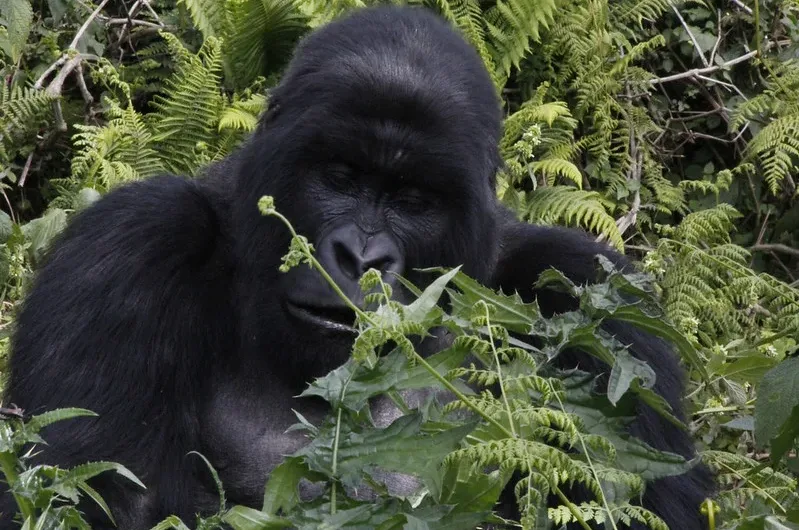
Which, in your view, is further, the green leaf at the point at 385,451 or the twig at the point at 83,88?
the twig at the point at 83,88

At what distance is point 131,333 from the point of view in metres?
3.32

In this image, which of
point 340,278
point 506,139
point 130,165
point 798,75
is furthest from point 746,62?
point 340,278

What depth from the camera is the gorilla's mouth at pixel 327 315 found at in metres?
3.01

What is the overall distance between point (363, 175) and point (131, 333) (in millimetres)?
761

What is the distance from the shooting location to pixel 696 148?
258 inches

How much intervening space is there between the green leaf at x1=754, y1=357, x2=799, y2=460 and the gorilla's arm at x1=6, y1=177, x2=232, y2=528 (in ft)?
5.01

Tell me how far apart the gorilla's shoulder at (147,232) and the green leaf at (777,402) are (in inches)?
63.8

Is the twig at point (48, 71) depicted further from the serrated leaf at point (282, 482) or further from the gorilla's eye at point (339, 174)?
the serrated leaf at point (282, 482)

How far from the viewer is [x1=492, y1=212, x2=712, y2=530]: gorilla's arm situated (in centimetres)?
349

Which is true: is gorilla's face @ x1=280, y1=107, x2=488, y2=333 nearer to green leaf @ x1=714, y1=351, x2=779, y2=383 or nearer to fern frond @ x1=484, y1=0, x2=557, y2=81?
green leaf @ x1=714, y1=351, x2=779, y2=383

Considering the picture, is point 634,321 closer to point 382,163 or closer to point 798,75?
point 382,163

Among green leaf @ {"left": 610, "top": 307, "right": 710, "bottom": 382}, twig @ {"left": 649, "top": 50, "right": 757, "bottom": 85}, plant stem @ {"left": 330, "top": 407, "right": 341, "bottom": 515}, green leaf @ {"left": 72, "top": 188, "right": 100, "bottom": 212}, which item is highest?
green leaf @ {"left": 610, "top": 307, "right": 710, "bottom": 382}

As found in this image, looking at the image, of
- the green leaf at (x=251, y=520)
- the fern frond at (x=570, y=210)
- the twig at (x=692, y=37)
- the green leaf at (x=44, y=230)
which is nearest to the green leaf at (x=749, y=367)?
the fern frond at (x=570, y=210)

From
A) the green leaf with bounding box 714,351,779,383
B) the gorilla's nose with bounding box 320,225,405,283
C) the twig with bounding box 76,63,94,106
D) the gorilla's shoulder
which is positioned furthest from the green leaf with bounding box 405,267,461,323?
the twig with bounding box 76,63,94,106
